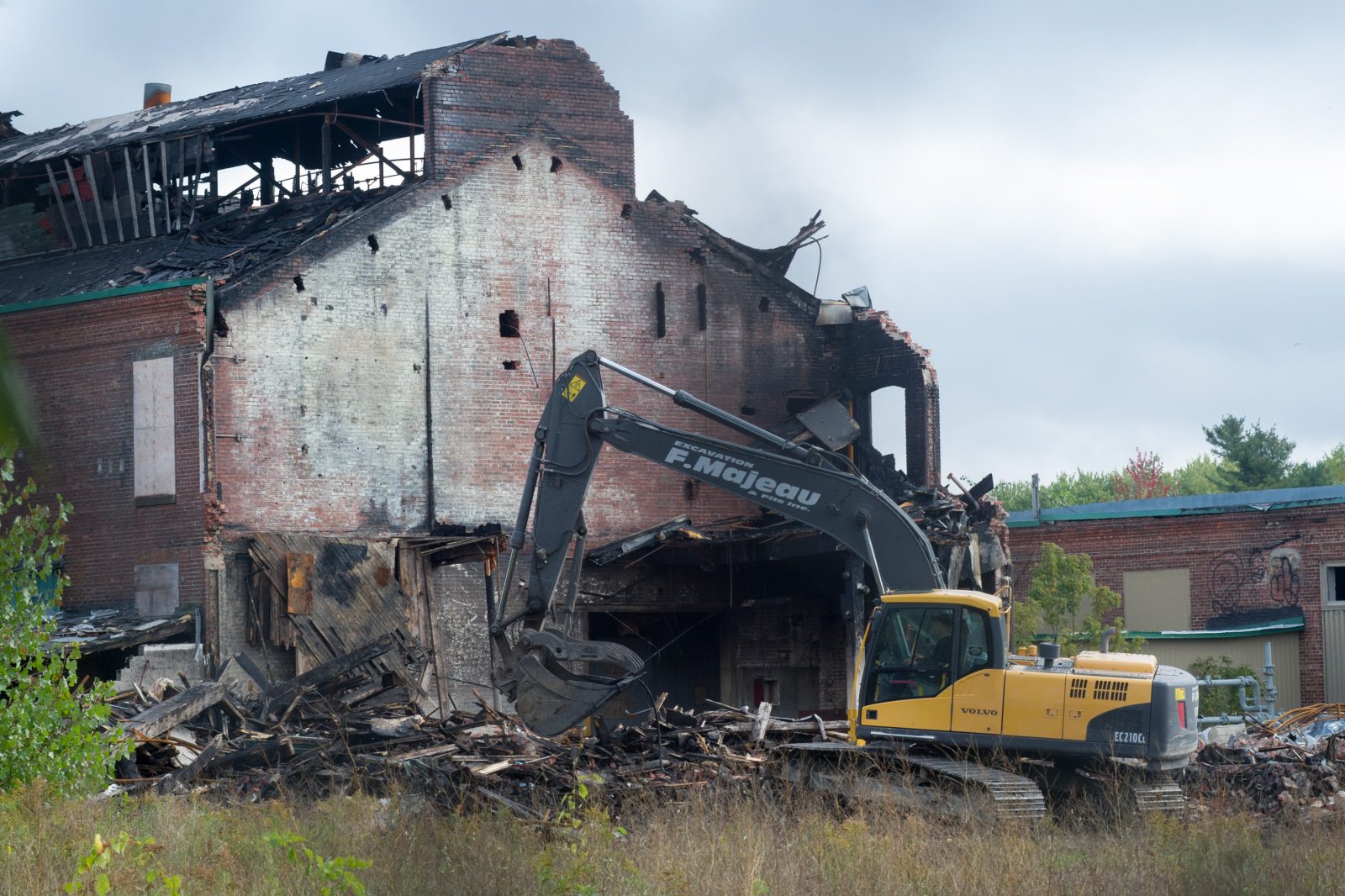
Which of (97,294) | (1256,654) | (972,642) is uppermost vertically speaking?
(97,294)

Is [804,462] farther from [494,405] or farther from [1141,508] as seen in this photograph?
[1141,508]

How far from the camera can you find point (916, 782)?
12.2m

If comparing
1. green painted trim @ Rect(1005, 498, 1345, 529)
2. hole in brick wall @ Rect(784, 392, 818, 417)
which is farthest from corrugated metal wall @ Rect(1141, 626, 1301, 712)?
hole in brick wall @ Rect(784, 392, 818, 417)

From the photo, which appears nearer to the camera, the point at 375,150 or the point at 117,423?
the point at 117,423

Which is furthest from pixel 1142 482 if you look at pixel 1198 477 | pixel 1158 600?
pixel 1158 600

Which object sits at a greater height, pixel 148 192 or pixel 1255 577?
pixel 148 192

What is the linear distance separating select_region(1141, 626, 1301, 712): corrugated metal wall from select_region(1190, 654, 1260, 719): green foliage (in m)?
0.16

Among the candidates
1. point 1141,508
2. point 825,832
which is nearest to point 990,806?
point 825,832

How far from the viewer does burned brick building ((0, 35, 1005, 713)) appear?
70.3ft

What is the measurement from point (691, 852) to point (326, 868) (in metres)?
Result: 2.65

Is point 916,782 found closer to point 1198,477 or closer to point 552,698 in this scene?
point 552,698

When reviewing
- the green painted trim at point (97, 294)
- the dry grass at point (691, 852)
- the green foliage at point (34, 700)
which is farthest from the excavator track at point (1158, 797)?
the green painted trim at point (97, 294)

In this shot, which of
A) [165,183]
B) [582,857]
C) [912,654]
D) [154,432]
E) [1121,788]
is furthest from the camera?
[165,183]

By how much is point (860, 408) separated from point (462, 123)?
334 inches
